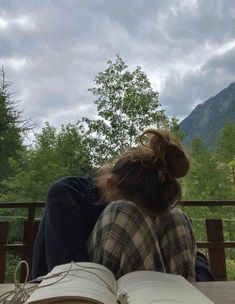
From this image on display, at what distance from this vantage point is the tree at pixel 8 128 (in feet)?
40.3

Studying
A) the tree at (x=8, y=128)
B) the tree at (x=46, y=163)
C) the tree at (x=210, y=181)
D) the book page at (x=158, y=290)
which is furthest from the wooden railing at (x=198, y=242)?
the tree at (x=8, y=128)

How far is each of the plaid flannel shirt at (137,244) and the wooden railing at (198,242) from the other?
3.25 ft

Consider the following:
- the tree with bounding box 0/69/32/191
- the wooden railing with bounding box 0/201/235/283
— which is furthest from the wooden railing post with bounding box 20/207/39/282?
the tree with bounding box 0/69/32/191

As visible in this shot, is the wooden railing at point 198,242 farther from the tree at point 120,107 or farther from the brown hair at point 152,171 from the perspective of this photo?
the tree at point 120,107

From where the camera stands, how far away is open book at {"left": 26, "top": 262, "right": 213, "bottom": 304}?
454 millimetres

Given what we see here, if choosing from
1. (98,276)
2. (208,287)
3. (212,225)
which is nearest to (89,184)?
(208,287)

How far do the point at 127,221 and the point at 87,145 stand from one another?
9.99 m

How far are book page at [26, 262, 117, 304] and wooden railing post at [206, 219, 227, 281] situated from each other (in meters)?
1.44

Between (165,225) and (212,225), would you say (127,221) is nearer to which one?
(165,225)

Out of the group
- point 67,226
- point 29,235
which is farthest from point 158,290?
point 29,235

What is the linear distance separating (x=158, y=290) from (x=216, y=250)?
1.54 meters

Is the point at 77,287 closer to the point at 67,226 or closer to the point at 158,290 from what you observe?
the point at 158,290

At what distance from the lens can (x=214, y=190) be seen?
10859mm

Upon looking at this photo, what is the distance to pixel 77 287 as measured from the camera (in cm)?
48
